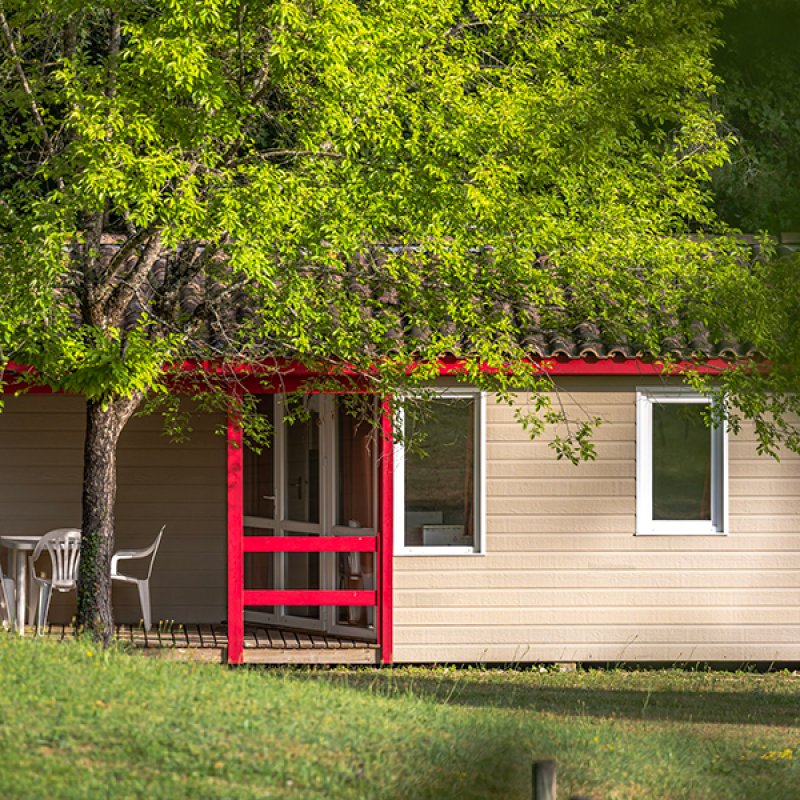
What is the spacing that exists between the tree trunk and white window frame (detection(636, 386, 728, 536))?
15.1 ft

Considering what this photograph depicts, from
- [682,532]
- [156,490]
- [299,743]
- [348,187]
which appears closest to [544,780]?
[299,743]

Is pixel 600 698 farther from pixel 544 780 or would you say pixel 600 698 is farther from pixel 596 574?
pixel 544 780

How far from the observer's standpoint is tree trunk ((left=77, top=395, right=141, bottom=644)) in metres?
11.6

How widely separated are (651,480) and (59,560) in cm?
539

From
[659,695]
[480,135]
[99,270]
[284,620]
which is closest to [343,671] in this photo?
[284,620]

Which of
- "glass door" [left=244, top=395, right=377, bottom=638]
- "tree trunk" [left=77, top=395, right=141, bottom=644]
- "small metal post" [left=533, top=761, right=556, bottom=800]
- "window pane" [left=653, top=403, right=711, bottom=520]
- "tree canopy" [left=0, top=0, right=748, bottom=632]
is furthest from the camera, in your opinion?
"glass door" [left=244, top=395, right=377, bottom=638]

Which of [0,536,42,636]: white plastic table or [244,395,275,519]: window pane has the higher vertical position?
[244,395,275,519]: window pane

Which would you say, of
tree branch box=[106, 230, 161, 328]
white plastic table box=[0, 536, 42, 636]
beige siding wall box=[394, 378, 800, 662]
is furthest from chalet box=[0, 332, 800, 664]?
tree branch box=[106, 230, 161, 328]

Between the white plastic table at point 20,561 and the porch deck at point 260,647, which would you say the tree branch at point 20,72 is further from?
the porch deck at point 260,647

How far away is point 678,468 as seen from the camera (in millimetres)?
13312

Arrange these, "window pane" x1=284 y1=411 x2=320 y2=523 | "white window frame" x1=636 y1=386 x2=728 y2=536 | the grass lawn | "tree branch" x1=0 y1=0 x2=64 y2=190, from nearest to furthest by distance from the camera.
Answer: the grass lawn → "tree branch" x1=0 y1=0 x2=64 y2=190 → "white window frame" x1=636 y1=386 x2=728 y2=536 → "window pane" x1=284 y1=411 x2=320 y2=523

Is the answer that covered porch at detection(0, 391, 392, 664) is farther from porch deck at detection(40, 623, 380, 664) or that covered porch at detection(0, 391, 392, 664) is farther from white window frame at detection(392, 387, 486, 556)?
white window frame at detection(392, 387, 486, 556)

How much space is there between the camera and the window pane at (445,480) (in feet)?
42.9

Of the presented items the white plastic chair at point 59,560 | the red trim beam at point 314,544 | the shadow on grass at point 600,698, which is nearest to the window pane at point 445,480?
the red trim beam at point 314,544
